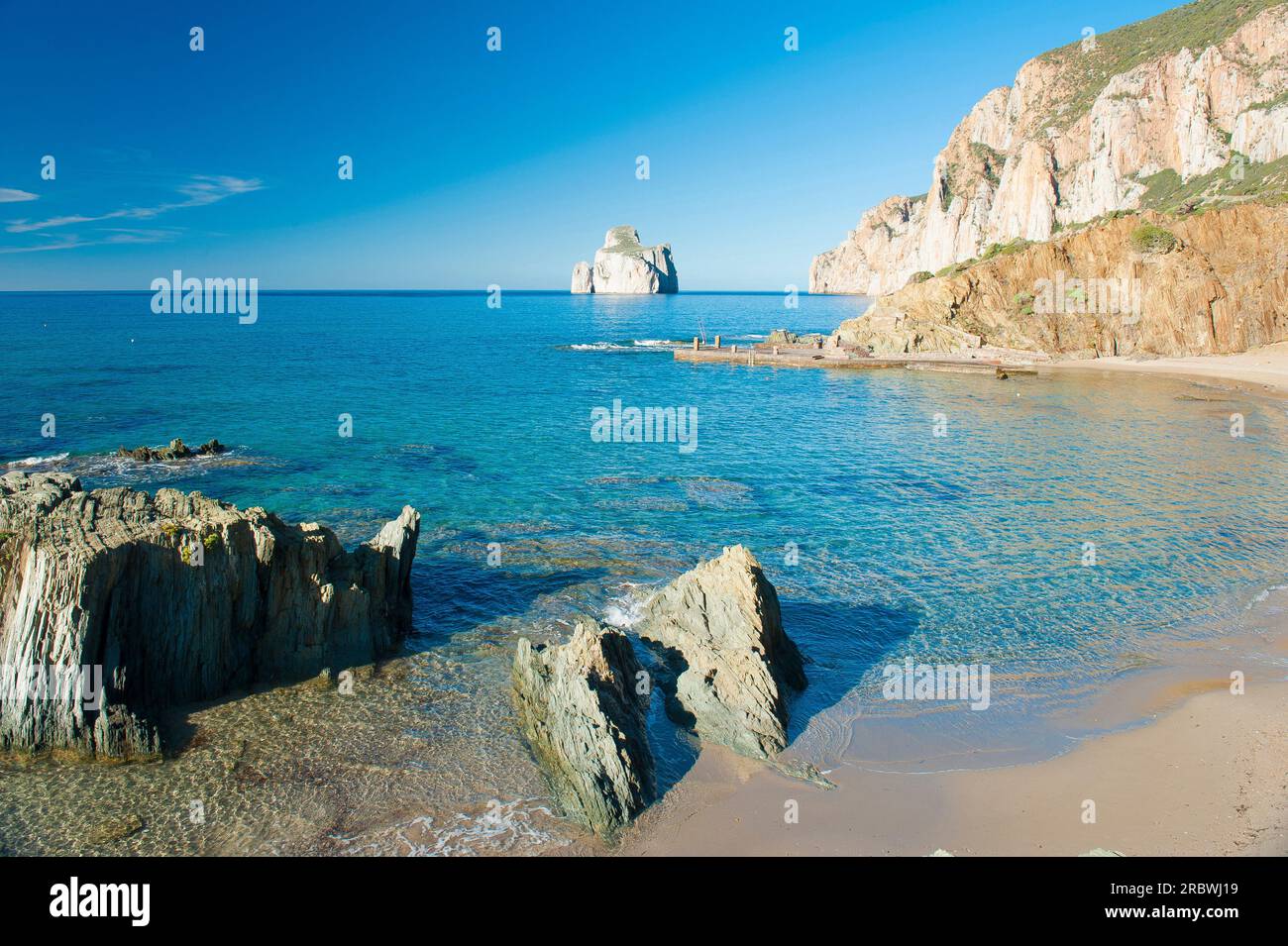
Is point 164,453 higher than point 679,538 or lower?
higher

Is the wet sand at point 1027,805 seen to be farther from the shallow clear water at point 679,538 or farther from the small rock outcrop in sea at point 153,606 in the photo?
the small rock outcrop in sea at point 153,606

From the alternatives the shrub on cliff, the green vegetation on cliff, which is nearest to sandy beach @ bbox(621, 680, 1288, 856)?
the shrub on cliff

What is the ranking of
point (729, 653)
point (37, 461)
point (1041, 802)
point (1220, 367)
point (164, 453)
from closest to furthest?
point (1041, 802), point (729, 653), point (37, 461), point (164, 453), point (1220, 367)

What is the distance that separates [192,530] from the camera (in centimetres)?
1719

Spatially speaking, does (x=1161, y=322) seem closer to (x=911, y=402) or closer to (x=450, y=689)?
(x=911, y=402)

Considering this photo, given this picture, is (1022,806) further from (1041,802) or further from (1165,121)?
(1165,121)

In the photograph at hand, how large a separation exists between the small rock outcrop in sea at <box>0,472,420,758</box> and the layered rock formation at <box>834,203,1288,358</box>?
286ft

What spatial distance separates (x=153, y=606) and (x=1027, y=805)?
18.7 m

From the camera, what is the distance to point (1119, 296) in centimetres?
8512

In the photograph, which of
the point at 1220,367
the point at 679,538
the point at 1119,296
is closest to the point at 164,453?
the point at 679,538

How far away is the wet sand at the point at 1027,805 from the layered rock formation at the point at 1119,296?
8126 centimetres

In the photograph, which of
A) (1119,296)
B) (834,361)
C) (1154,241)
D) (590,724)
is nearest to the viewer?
(590,724)

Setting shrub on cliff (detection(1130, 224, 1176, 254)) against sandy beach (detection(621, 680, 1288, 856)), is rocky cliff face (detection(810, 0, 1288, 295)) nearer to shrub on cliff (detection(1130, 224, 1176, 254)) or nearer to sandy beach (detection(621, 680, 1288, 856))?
shrub on cliff (detection(1130, 224, 1176, 254))
